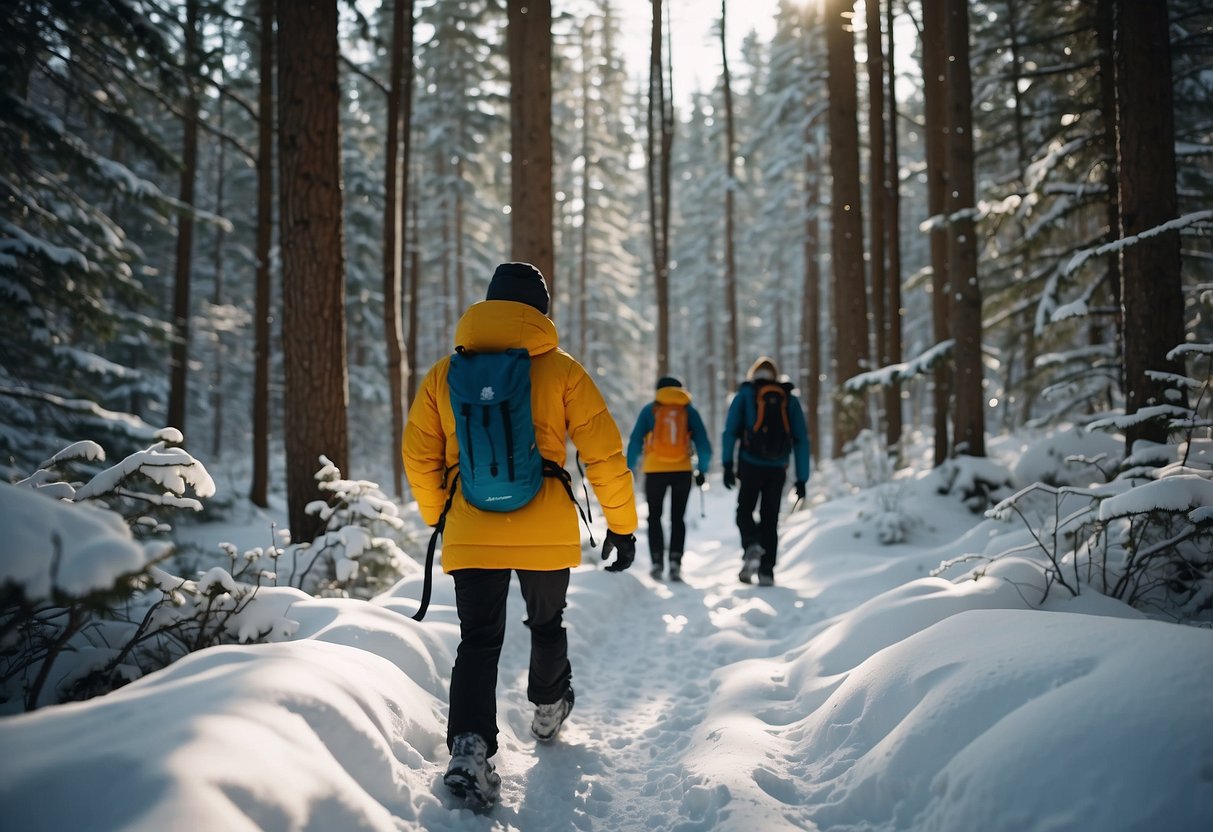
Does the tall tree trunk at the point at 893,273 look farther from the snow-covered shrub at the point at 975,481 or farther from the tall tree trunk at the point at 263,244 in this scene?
the tall tree trunk at the point at 263,244

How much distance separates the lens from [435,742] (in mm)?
3146

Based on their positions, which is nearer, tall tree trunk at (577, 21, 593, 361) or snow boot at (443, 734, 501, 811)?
snow boot at (443, 734, 501, 811)

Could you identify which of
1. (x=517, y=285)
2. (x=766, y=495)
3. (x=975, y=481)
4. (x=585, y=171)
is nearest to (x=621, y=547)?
(x=517, y=285)

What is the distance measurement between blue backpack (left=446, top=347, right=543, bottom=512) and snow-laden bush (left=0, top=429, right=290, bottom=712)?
1244mm

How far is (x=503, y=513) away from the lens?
294 centimetres

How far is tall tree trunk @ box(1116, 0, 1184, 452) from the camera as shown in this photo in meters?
5.21

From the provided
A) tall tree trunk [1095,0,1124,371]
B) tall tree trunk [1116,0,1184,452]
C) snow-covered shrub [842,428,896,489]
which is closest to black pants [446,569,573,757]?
tall tree trunk [1116,0,1184,452]

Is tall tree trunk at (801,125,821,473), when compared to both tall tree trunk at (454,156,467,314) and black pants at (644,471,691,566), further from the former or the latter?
black pants at (644,471,691,566)

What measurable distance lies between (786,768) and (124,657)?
3165 millimetres

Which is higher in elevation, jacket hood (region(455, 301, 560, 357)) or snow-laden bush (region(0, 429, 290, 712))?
jacket hood (region(455, 301, 560, 357))

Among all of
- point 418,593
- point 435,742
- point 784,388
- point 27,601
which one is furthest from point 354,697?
point 784,388

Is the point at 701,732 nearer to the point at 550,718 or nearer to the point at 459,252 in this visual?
the point at 550,718

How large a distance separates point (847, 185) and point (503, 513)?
11147mm

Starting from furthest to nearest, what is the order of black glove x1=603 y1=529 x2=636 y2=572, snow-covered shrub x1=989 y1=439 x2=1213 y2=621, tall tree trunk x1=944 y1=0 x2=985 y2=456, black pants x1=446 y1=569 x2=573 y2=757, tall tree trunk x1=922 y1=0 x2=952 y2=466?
tall tree trunk x1=922 y1=0 x2=952 y2=466 < tall tree trunk x1=944 y1=0 x2=985 y2=456 < snow-covered shrub x1=989 y1=439 x2=1213 y2=621 < black glove x1=603 y1=529 x2=636 y2=572 < black pants x1=446 y1=569 x2=573 y2=757
